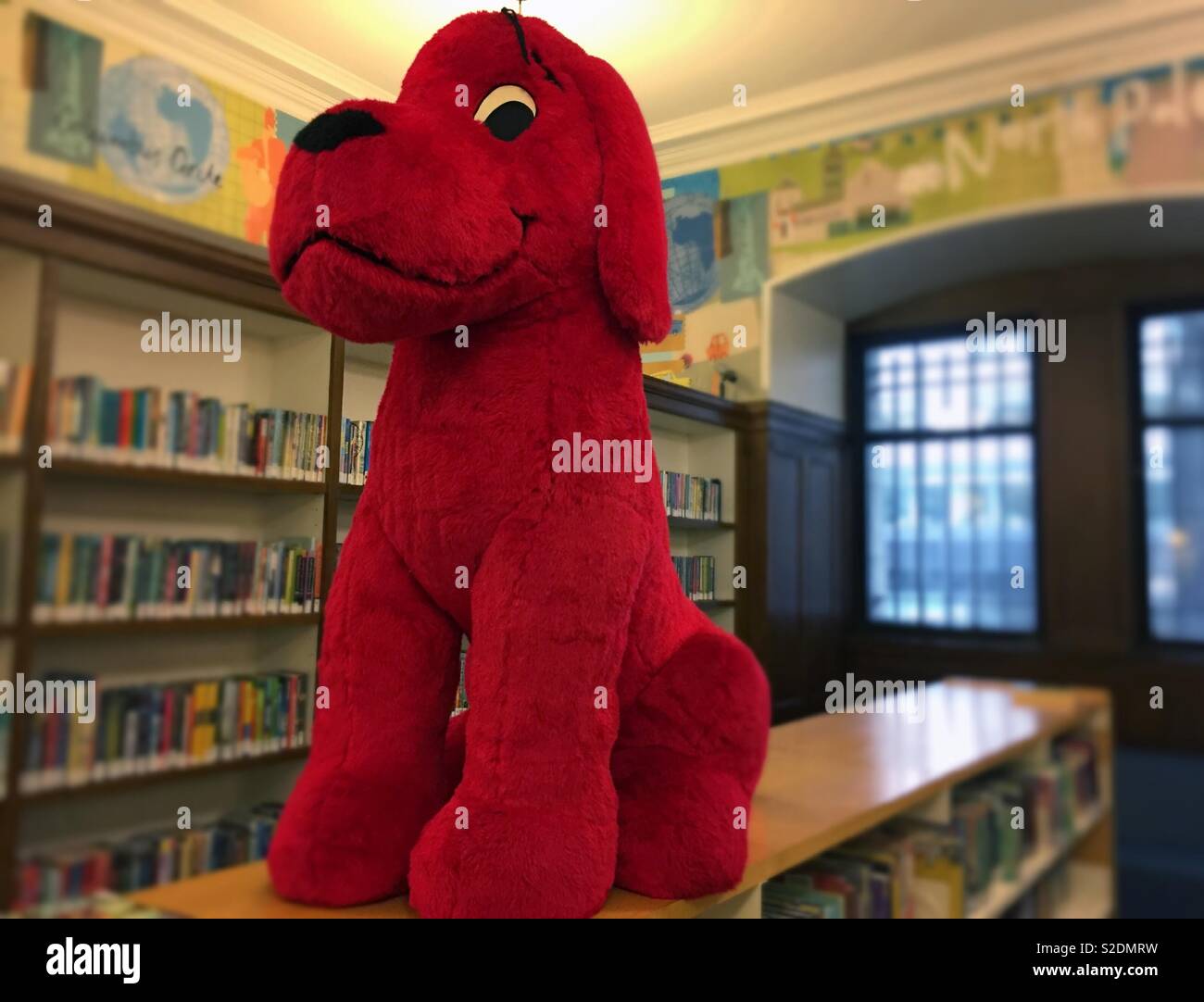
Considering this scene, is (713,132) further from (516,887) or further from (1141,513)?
(516,887)

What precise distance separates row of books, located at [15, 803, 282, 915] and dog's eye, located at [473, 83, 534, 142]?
440mm

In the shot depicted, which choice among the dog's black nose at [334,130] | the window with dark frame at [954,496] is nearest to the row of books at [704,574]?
the window with dark frame at [954,496]

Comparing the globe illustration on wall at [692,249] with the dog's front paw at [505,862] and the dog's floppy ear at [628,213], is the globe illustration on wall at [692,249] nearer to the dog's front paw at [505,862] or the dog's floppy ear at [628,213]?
the dog's floppy ear at [628,213]

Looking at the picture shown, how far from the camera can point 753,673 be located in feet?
1.77

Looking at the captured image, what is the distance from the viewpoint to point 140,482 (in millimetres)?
406

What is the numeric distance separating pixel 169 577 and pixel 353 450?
28 centimetres

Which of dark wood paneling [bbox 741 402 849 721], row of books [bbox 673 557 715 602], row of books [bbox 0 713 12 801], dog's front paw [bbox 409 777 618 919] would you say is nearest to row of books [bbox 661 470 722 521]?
dark wood paneling [bbox 741 402 849 721]

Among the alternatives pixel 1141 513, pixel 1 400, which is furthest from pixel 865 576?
pixel 1 400

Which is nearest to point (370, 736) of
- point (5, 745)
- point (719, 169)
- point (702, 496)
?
point (5, 745)

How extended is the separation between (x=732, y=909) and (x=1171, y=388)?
56 centimetres

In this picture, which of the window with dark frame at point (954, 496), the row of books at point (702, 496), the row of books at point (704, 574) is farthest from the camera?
the row of books at point (702, 496)

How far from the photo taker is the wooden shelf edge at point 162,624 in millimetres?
362

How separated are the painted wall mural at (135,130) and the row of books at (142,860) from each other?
0.35 m

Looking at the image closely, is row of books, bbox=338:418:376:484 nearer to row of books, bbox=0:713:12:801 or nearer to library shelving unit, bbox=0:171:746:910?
library shelving unit, bbox=0:171:746:910
